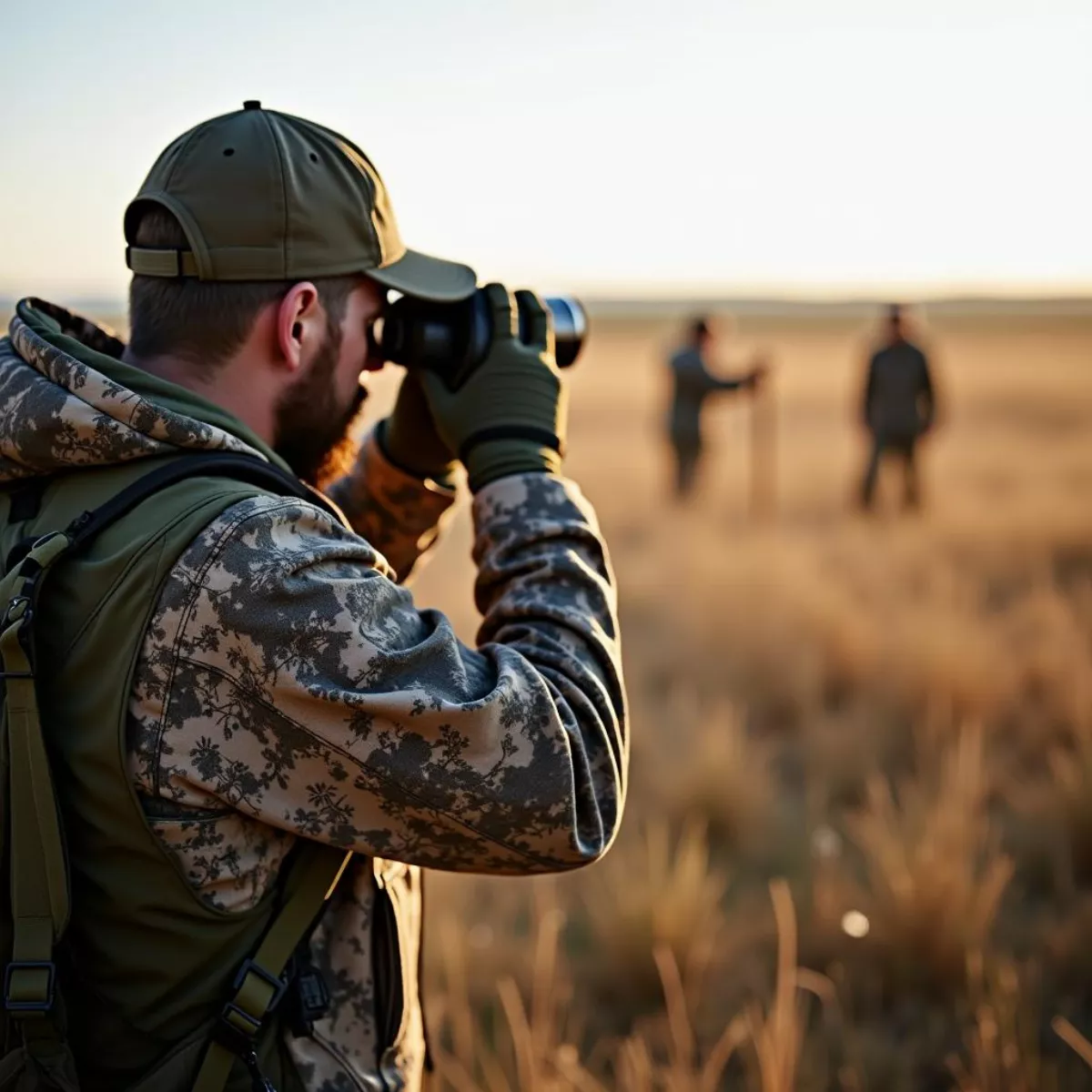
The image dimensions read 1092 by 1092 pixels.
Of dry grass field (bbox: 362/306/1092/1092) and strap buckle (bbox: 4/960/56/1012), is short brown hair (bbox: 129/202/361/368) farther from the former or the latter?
dry grass field (bbox: 362/306/1092/1092)

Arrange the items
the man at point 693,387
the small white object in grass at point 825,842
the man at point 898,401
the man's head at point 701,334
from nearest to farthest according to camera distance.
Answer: the small white object in grass at point 825,842 → the man at point 898,401 → the man at point 693,387 → the man's head at point 701,334

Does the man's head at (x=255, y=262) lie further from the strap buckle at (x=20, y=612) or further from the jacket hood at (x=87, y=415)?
the strap buckle at (x=20, y=612)

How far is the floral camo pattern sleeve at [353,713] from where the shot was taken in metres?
1.23

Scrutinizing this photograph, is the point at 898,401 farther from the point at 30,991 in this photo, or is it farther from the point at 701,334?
the point at 30,991

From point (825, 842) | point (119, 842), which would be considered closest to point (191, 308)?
point (119, 842)

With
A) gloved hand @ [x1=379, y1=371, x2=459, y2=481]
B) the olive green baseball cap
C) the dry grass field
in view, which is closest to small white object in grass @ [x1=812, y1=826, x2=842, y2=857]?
the dry grass field

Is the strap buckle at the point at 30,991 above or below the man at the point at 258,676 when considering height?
below

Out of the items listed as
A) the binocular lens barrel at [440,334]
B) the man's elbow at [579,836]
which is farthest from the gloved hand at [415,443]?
the man's elbow at [579,836]

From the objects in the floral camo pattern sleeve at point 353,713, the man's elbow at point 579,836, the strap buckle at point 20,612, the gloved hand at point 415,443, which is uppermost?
the gloved hand at point 415,443

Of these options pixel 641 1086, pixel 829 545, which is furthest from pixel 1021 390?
pixel 641 1086

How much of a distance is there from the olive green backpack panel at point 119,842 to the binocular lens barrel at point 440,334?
1.50ft

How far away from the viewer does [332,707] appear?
1.25 m

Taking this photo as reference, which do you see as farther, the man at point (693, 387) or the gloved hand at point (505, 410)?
the man at point (693, 387)

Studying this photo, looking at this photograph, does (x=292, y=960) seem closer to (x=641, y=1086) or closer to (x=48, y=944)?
(x=48, y=944)
